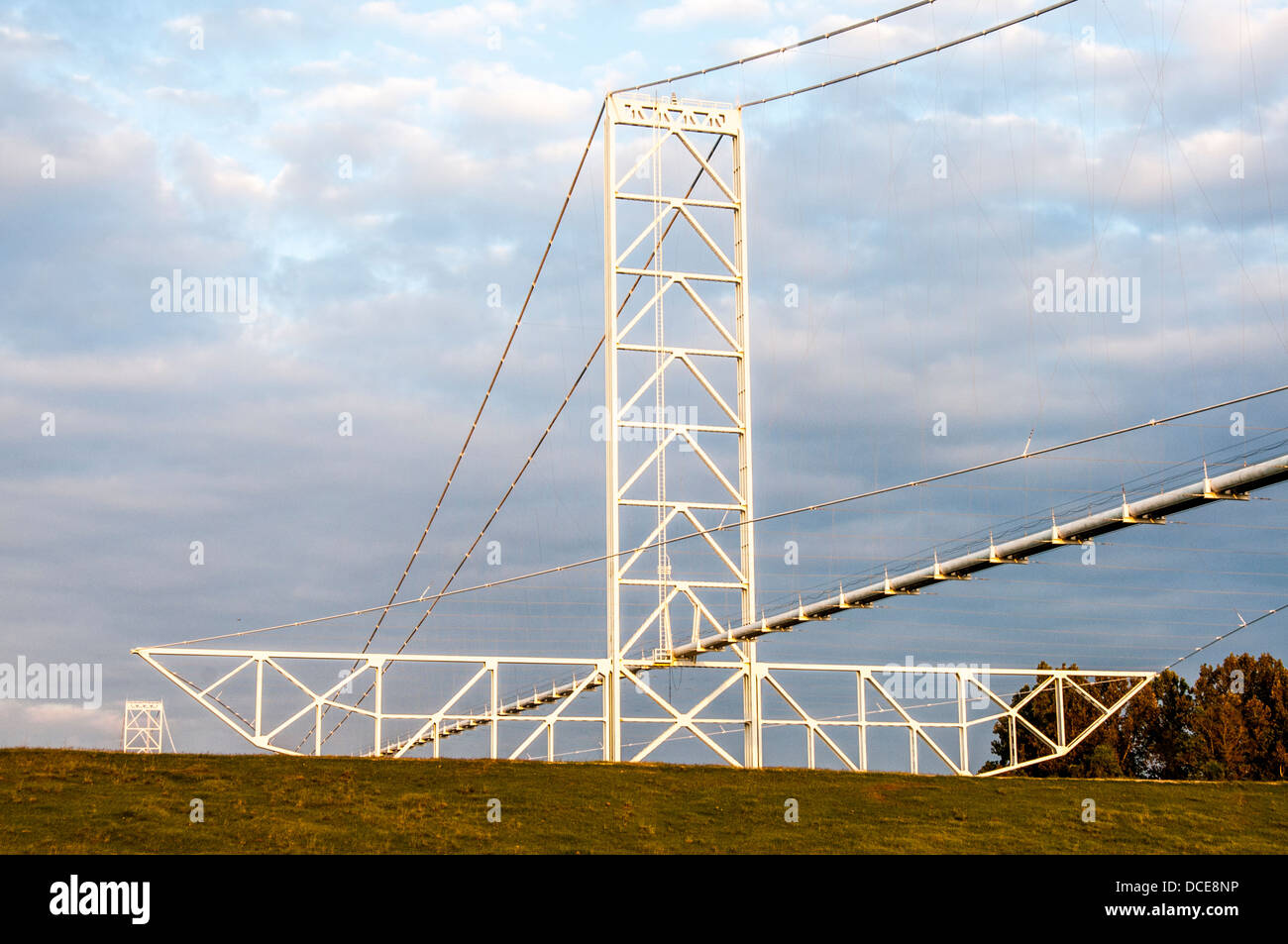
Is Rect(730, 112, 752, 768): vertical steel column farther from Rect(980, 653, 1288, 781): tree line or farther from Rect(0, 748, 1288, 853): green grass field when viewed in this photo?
Rect(980, 653, 1288, 781): tree line

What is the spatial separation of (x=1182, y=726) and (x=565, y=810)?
66.4m

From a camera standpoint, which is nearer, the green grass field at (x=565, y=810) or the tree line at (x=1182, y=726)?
the green grass field at (x=565, y=810)

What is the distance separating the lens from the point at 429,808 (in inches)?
1102

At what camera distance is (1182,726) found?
281 feet

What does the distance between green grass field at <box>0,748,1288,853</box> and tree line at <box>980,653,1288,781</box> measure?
46759 millimetres

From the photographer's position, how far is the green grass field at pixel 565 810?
24953 millimetres

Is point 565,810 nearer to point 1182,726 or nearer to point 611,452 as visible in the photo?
point 611,452

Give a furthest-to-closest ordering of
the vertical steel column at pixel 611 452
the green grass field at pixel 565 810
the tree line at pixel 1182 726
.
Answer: the tree line at pixel 1182 726 → the vertical steel column at pixel 611 452 → the green grass field at pixel 565 810

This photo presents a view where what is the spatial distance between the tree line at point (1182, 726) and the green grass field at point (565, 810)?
46.8 m

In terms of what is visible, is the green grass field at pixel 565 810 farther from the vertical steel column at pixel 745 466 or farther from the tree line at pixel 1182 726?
the tree line at pixel 1182 726

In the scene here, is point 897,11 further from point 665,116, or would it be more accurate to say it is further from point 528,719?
point 528,719

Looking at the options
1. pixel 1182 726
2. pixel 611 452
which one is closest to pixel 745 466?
pixel 611 452

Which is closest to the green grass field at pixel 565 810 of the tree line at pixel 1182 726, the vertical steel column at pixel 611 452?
the vertical steel column at pixel 611 452
